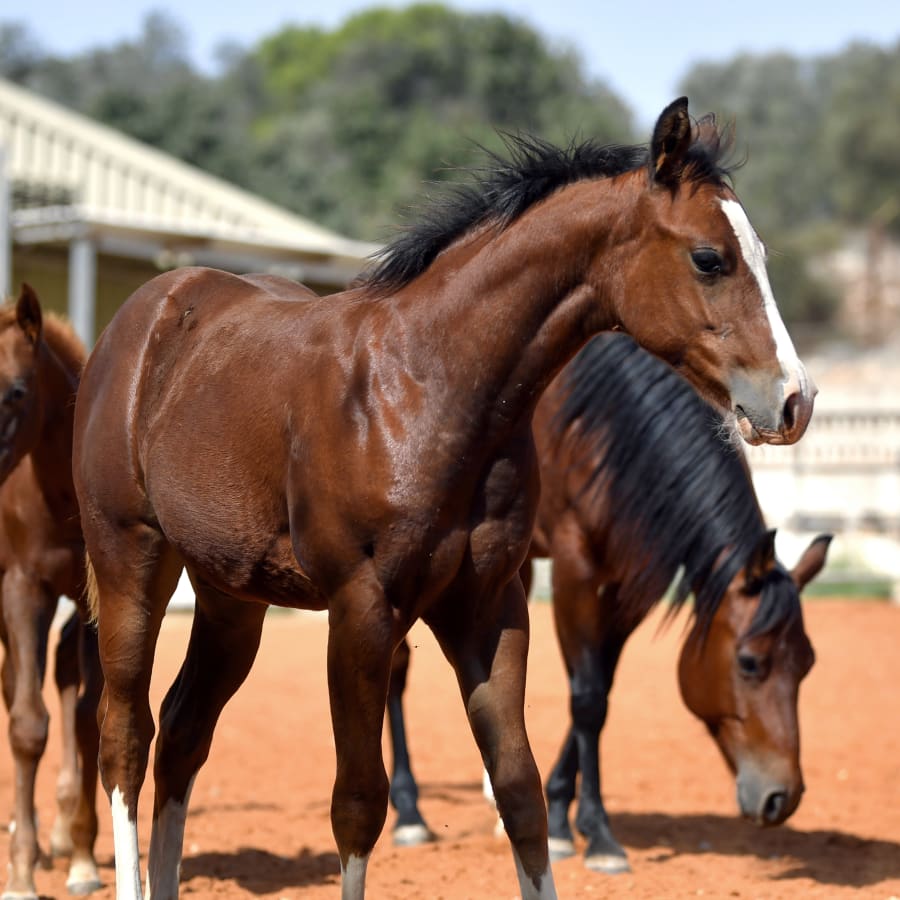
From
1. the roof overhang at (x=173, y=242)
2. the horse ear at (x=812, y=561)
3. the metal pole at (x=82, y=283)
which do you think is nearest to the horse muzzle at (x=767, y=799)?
the horse ear at (x=812, y=561)

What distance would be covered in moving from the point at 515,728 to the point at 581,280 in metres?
1.21

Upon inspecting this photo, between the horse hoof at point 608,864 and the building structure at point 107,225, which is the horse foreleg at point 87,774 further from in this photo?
the building structure at point 107,225

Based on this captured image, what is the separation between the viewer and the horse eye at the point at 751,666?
5625 millimetres

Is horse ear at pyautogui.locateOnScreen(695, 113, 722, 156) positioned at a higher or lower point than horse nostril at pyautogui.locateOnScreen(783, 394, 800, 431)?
higher

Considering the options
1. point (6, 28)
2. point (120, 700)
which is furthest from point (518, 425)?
point (6, 28)

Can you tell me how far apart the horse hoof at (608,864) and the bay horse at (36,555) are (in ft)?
6.67

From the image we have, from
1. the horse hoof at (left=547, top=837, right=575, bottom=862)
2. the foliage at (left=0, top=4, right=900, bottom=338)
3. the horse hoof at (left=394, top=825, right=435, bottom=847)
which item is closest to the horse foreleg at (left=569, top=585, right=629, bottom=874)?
the horse hoof at (left=547, top=837, right=575, bottom=862)

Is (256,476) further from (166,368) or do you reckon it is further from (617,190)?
(617,190)

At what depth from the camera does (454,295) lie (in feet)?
11.7

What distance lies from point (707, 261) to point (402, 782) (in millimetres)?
3934

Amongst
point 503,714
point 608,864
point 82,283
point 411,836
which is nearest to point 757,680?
point 608,864

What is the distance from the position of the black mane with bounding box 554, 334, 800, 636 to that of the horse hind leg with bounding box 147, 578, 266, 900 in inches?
86.6

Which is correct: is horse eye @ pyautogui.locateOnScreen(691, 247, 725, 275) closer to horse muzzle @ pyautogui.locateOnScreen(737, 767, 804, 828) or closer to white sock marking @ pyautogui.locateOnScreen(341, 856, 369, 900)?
white sock marking @ pyautogui.locateOnScreen(341, 856, 369, 900)

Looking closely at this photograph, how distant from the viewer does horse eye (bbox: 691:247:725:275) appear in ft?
10.7
